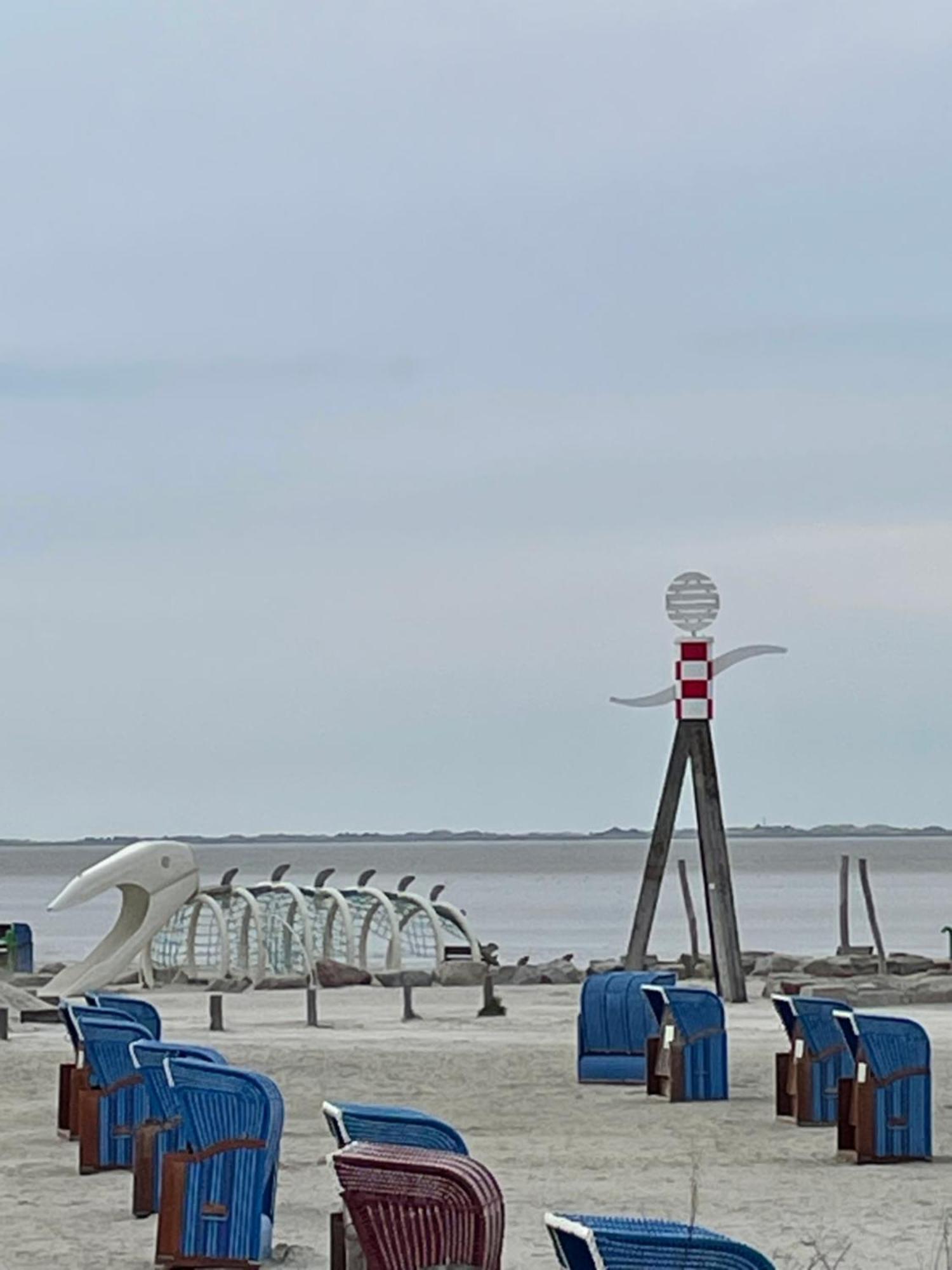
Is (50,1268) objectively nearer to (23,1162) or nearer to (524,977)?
(23,1162)

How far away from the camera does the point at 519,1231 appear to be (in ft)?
34.7

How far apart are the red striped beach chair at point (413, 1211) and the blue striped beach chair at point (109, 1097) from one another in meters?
4.66

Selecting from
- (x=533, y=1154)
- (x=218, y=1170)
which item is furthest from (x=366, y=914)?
(x=218, y=1170)

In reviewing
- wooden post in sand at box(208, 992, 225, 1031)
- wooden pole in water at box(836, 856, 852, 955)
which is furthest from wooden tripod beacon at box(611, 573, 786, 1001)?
wooden pole in water at box(836, 856, 852, 955)

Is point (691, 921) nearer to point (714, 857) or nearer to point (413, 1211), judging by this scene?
point (714, 857)

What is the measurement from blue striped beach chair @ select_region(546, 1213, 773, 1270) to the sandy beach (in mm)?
1719

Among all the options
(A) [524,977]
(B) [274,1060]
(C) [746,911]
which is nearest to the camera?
(B) [274,1060]

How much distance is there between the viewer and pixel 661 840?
25.9 m

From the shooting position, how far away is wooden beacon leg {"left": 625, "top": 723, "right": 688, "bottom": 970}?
25.7m

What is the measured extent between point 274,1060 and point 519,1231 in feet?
28.5

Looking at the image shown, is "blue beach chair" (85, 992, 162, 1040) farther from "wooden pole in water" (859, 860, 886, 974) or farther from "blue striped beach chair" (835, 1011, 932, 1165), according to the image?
"wooden pole in water" (859, 860, 886, 974)

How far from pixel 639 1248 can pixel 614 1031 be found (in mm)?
11876

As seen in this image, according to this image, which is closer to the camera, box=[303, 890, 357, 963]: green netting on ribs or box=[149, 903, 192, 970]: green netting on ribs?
box=[303, 890, 357, 963]: green netting on ribs

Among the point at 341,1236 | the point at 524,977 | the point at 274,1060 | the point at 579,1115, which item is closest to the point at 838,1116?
the point at 579,1115
